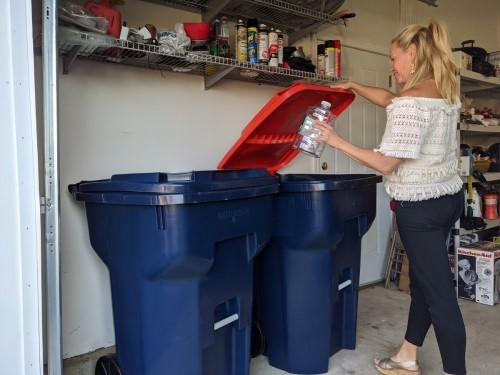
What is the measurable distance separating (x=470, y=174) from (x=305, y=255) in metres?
2.20

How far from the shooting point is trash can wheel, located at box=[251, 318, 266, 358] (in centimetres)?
220

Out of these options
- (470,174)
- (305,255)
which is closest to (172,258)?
(305,255)

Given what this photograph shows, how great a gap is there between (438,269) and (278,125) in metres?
1.06

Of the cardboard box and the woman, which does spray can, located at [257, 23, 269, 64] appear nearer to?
the woman

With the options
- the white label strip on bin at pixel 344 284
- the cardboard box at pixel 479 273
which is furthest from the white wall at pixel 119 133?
the cardboard box at pixel 479 273

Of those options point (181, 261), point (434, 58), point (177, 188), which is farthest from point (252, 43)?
point (181, 261)

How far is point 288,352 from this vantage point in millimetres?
2086

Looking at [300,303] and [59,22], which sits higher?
[59,22]

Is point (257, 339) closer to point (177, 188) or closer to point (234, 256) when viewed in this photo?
point (234, 256)

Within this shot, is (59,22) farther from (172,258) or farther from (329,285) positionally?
(329,285)

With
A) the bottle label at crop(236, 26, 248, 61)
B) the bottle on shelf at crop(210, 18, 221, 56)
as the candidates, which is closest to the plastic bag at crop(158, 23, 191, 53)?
the bottle on shelf at crop(210, 18, 221, 56)

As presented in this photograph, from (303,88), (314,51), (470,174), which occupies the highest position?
(314,51)

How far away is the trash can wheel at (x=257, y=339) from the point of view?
2201 mm

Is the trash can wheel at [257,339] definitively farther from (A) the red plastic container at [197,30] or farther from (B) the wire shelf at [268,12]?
(B) the wire shelf at [268,12]
